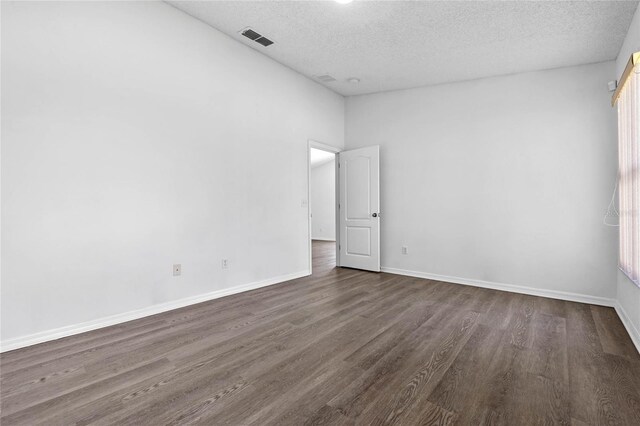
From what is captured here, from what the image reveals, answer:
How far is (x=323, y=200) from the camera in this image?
1126 centimetres

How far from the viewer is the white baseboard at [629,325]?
2542 millimetres

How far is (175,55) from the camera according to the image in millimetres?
3355

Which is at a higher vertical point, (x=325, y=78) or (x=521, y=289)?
(x=325, y=78)

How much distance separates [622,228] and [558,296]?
A: 3.96 feet

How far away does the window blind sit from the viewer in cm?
255

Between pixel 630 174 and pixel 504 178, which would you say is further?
pixel 504 178

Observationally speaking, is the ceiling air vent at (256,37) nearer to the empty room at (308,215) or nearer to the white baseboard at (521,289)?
the empty room at (308,215)

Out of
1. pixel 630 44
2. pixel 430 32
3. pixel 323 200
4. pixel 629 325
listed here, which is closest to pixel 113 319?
pixel 430 32

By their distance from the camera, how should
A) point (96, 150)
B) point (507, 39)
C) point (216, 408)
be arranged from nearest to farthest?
point (216, 408), point (96, 150), point (507, 39)

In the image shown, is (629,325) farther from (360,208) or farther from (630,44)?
(360,208)

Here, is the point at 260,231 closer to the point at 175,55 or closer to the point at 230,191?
the point at 230,191

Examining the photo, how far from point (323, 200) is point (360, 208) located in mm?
5771

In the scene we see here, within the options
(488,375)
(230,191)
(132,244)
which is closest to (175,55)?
(230,191)

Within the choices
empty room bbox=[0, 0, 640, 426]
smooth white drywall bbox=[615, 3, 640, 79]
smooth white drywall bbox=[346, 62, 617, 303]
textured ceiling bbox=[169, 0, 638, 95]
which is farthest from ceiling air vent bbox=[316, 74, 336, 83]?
smooth white drywall bbox=[615, 3, 640, 79]
